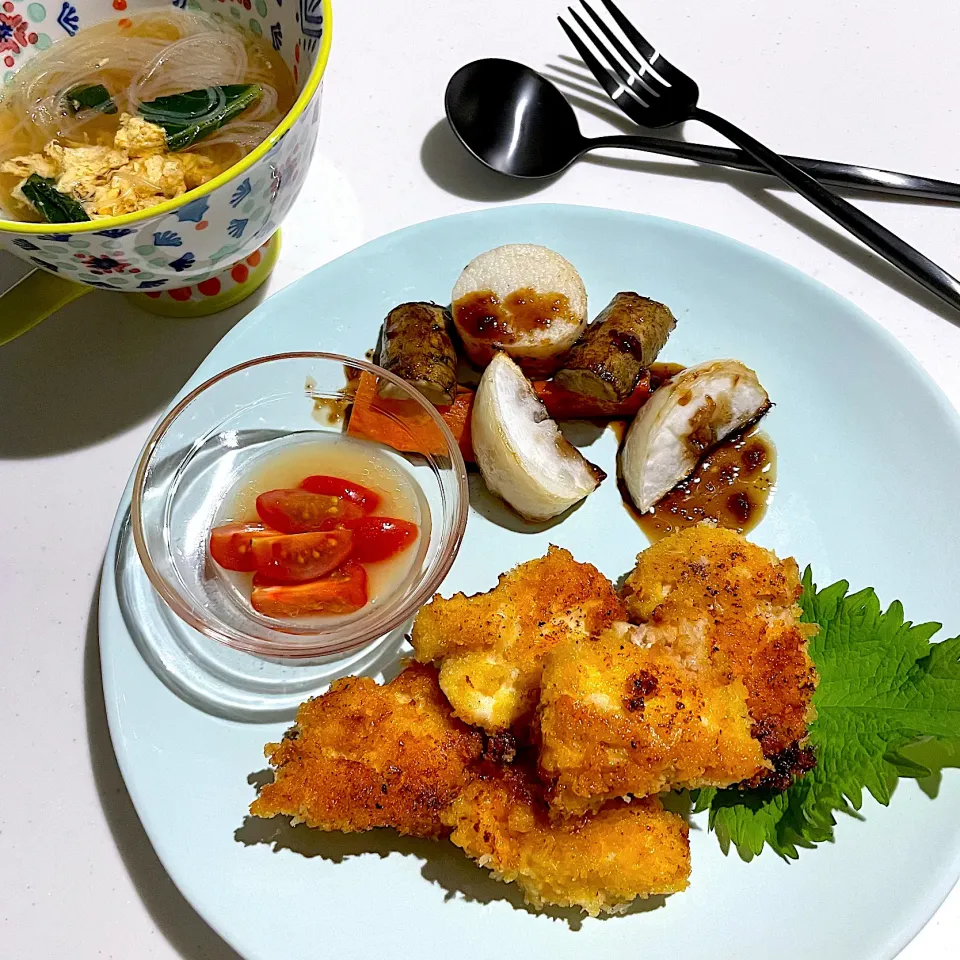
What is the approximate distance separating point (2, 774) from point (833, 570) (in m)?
2.10

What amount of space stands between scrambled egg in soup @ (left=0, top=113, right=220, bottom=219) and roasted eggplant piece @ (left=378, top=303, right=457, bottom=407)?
1.88 feet

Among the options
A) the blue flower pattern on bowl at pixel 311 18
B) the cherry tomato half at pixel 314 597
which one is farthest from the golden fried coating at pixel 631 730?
the blue flower pattern on bowl at pixel 311 18

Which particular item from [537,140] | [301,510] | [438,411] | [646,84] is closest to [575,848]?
[301,510]

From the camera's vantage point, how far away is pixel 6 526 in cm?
232

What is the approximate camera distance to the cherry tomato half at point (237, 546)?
2.11 metres

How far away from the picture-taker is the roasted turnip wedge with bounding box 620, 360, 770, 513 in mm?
2178

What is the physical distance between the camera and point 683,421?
2.18 m

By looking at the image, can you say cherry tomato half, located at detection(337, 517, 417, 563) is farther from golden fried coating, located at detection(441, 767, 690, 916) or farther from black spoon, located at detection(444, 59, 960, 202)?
black spoon, located at detection(444, 59, 960, 202)

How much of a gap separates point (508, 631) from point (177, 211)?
113 centimetres

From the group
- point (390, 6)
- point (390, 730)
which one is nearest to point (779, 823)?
point (390, 730)

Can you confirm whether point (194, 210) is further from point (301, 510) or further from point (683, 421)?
point (683, 421)

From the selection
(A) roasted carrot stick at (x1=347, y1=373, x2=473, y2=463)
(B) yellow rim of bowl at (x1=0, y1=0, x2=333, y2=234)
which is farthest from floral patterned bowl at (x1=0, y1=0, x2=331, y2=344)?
(A) roasted carrot stick at (x1=347, y1=373, x2=473, y2=463)

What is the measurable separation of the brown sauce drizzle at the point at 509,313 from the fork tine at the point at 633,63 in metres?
1.04

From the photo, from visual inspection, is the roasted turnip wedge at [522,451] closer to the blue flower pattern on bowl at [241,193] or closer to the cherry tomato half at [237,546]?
the cherry tomato half at [237,546]
